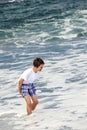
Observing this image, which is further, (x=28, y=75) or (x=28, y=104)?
(x=28, y=104)

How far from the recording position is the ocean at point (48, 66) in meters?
10.7

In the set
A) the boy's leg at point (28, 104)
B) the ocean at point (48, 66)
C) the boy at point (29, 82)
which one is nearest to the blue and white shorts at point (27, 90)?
the boy at point (29, 82)

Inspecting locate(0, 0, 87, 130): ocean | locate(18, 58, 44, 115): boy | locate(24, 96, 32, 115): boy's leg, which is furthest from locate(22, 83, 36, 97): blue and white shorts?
locate(0, 0, 87, 130): ocean

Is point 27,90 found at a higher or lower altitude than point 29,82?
lower

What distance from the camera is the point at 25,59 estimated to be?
1880 centimetres

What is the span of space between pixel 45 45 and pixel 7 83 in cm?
822

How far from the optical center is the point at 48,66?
55.5 feet

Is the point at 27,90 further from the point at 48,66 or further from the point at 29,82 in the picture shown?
the point at 48,66

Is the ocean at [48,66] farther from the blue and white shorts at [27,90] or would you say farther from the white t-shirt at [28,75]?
the white t-shirt at [28,75]

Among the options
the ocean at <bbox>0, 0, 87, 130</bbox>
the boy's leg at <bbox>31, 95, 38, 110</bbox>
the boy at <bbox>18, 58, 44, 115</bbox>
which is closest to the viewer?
the boy at <bbox>18, 58, 44, 115</bbox>

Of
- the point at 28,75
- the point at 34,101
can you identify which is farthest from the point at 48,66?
the point at 28,75

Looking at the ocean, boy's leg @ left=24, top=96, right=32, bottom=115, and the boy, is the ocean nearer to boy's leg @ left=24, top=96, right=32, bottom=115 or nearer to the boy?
boy's leg @ left=24, top=96, right=32, bottom=115

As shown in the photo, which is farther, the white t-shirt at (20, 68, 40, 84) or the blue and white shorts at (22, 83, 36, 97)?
the blue and white shorts at (22, 83, 36, 97)

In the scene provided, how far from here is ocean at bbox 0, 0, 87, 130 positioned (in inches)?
420
